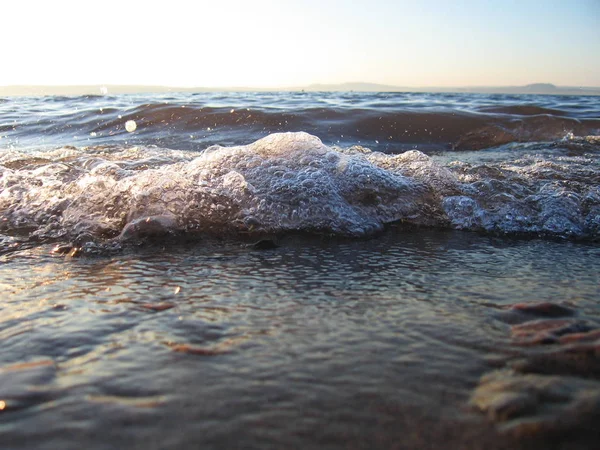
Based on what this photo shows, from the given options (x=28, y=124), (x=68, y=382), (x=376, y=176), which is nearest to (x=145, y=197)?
(x=376, y=176)

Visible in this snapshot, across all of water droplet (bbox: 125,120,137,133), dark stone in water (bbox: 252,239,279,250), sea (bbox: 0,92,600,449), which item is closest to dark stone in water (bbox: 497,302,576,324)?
sea (bbox: 0,92,600,449)

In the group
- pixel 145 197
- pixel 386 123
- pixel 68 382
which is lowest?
pixel 68 382

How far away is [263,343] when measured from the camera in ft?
4.51

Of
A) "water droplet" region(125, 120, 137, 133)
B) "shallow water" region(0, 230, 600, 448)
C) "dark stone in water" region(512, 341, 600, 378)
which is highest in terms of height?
Result: "water droplet" region(125, 120, 137, 133)

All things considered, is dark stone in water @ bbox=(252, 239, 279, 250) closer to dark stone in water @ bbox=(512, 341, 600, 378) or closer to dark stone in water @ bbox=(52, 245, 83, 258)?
dark stone in water @ bbox=(52, 245, 83, 258)

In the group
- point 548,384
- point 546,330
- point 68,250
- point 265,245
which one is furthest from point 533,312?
point 68,250

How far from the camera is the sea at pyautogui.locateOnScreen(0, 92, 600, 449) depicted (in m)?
1.02

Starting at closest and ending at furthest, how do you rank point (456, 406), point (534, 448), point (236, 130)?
point (534, 448) → point (456, 406) → point (236, 130)

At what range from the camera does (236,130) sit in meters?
7.38

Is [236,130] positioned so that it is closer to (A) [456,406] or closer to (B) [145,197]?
(B) [145,197]

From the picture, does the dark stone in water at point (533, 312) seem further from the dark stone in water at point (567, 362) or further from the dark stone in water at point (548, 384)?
the dark stone in water at point (567, 362)

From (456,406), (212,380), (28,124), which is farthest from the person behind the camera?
(28,124)

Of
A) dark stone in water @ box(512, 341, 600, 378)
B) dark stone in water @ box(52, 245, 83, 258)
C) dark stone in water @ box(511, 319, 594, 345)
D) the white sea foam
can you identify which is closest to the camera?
dark stone in water @ box(512, 341, 600, 378)

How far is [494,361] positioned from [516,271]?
902 millimetres
